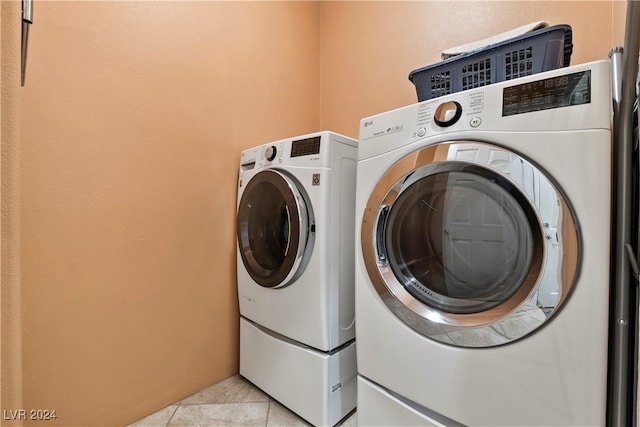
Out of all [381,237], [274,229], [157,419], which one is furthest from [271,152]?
[157,419]

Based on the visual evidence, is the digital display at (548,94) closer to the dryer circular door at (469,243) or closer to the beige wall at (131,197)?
the dryer circular door at (469,243)

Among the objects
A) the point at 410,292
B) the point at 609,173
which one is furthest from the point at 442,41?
the point at 410,292

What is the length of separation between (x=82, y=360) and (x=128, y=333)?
0.15 meters

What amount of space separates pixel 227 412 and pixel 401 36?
2047 millimetres

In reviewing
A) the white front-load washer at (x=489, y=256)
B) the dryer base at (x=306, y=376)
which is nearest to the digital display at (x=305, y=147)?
the white front-load washer at (x=489, y=256)

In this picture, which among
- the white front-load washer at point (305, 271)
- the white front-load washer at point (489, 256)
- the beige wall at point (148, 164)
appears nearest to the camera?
the white front-load washer at point (489, 256)

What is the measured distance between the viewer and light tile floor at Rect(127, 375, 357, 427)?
121 centimetres

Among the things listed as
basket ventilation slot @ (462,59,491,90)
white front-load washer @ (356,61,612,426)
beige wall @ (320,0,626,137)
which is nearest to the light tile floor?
white front-load washer @ (356,61,612,426)

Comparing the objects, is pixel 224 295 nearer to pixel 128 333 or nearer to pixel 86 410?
pixel 128 333

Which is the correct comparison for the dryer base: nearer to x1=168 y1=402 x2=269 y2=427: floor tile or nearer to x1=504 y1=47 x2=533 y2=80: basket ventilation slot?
x1=168 y1=402 x2=269 y2=427: floor tile

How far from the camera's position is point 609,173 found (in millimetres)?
619

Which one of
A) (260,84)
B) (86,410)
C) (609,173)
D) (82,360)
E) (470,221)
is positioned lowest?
(86,410)

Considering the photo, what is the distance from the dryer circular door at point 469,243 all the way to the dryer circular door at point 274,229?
0.94ft

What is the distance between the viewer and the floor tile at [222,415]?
120 cm
